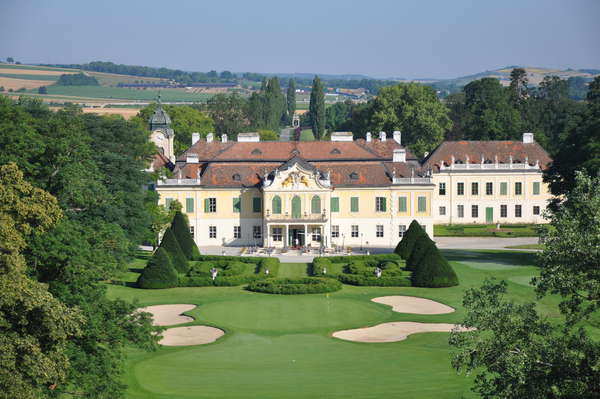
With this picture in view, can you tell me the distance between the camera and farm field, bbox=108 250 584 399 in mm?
34844

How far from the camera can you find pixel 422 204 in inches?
3029

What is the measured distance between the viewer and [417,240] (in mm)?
62688

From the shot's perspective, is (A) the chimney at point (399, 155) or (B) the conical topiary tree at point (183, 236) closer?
(B) the conical topiary tree at point (183, 236)

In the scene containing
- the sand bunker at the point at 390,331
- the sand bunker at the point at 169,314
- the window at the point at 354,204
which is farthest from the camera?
the window at the point at 354,204

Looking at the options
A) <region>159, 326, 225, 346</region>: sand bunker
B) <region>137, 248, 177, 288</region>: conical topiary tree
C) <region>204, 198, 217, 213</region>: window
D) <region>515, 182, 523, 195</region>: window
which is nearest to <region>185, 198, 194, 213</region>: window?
<region>204, 198, 217, 213</region>: window

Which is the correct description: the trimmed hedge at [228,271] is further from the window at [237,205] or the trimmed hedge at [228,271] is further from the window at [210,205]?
the window at [210,205]

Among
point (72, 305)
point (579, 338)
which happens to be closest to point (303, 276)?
point (72, 305)

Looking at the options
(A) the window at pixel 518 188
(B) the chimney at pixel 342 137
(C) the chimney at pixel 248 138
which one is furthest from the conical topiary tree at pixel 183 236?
(A) the window at pixel 518 188

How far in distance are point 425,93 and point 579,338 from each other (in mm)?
93654

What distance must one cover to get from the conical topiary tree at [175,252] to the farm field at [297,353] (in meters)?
4.61

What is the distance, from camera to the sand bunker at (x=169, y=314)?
4845 cm

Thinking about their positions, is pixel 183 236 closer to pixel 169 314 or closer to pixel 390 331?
pixel 169 314

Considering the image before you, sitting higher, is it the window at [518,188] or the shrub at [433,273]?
the window at [518,188]

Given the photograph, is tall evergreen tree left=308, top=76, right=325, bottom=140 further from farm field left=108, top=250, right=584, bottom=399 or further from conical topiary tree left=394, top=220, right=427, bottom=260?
farm field left=108, top=250, right=584, bottom=399
